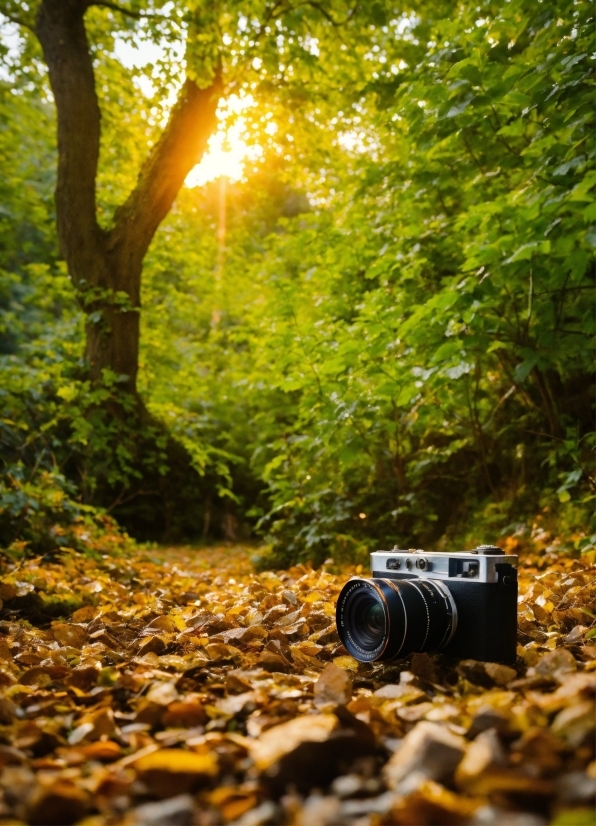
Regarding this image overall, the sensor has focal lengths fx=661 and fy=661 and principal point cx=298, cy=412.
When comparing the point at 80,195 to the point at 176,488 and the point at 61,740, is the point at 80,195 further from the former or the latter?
the point at 61,740

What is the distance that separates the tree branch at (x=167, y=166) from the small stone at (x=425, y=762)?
6.65 meters

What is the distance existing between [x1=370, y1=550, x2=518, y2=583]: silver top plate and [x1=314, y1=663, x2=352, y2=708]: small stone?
592mm

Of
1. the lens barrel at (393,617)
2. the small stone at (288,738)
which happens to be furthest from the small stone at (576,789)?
the lens barrel at (393,617)

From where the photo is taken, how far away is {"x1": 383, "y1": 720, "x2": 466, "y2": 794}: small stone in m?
1.13

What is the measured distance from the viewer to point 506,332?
13.6 feet

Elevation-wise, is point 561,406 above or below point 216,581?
above

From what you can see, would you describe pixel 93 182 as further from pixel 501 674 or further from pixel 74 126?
pixel 501 674

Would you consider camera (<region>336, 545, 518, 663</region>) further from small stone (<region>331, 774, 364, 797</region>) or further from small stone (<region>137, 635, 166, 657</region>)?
small stone (<region>331, 774, 364, 797</region>)

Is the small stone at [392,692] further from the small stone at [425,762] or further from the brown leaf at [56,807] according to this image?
the brown leaf at [56,807]

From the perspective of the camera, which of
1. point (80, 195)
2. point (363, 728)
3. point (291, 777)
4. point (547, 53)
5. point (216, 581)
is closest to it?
point (291, 777)

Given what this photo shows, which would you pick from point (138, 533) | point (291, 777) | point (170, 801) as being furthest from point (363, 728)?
point (138, 533)

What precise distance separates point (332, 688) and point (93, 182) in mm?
6589

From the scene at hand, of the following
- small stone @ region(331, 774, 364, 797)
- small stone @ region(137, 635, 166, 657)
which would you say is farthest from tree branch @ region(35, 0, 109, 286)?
small stone @ region(331, 774, 364, 797)

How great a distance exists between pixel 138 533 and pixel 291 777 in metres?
7.66
